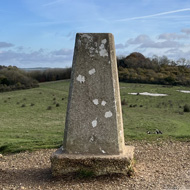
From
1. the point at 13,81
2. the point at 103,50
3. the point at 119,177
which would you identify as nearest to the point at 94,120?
the point at 119,177

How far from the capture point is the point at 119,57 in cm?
5000

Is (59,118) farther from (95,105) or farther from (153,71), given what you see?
(153,71)

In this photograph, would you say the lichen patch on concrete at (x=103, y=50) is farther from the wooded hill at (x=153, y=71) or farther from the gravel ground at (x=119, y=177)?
the wooded hill at (x=153, y=71)

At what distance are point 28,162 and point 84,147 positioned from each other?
8.55 feet

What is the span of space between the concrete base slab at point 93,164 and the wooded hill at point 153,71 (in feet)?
110

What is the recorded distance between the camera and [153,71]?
1720 inches

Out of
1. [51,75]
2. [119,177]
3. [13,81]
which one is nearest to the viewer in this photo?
[119,177]

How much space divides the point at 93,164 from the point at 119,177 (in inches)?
24.1

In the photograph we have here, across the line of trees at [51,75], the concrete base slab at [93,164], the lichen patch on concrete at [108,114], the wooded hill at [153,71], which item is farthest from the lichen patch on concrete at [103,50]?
the line of trees at [51,75]

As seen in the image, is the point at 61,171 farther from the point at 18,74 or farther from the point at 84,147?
the point at 18,74

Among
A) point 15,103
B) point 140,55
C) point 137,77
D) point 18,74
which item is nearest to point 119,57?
point 140,55

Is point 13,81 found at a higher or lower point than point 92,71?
higher

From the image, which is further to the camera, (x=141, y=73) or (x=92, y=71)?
(x=141, y=73)

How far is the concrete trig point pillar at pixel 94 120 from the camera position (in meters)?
6.65
